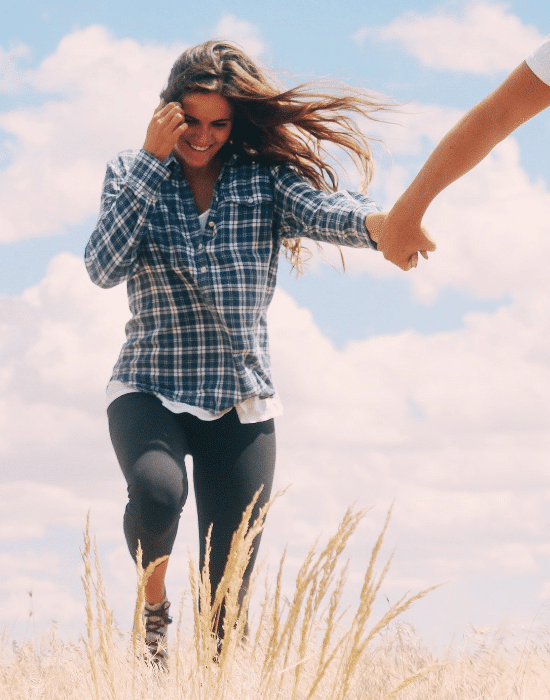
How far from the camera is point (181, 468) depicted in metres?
3.25

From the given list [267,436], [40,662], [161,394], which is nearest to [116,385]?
[161,394]

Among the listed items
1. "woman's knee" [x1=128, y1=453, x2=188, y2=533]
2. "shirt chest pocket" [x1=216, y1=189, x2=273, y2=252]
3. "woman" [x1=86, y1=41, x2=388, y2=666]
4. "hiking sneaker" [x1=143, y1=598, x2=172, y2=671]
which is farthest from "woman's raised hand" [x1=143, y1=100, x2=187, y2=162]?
"hiking sneaker" [x1=143, y1=598, x2=172, y2=671]

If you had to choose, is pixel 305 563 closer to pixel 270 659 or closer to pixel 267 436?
pixel 270 659

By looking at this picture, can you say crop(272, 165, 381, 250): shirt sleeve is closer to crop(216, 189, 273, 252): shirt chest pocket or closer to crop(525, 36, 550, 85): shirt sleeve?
crop(216, 189, 273, 252): shirt chest pocket

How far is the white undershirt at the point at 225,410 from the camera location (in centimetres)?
340

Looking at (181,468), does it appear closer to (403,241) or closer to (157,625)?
(157,625)

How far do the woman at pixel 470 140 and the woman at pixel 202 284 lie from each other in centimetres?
32

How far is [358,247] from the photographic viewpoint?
3.42 meters

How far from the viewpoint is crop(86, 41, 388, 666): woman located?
3422mm

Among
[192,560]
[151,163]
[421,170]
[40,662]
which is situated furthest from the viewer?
[40,662]

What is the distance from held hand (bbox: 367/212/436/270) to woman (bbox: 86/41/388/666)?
0.18 meters

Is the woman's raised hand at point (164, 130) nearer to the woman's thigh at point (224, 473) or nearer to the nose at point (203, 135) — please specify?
the nose at point (203, 135)

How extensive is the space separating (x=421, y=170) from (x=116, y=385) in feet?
4.84

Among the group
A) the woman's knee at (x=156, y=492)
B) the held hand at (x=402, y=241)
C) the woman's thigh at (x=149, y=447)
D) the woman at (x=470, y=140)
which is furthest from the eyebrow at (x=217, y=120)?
the woman's knee at (x=156, y=492)
